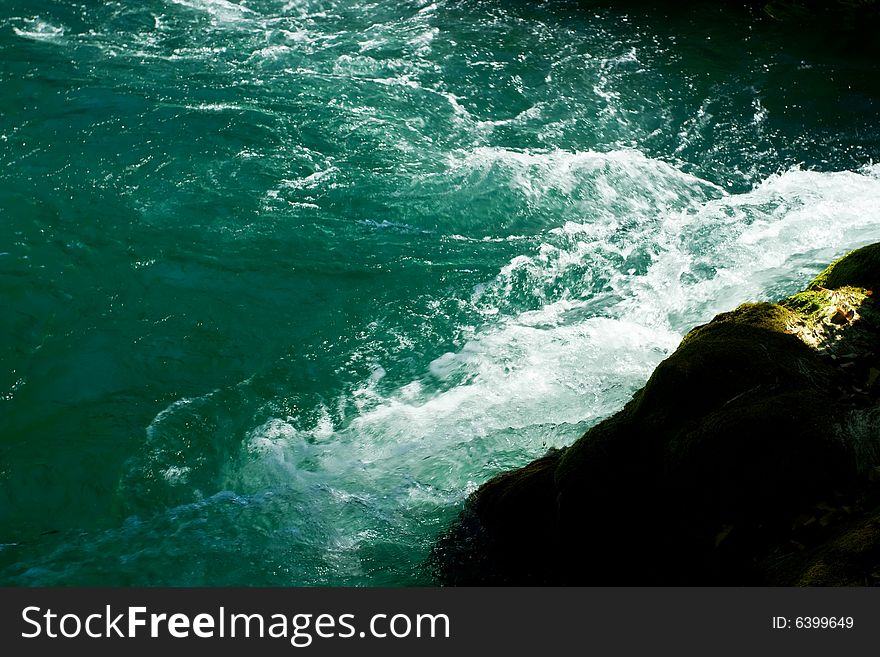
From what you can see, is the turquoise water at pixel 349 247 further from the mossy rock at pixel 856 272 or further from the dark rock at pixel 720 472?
the mossy rock at pixel 856 272

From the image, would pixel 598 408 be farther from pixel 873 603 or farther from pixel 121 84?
pixel 121 84

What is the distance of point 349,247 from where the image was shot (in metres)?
8.00

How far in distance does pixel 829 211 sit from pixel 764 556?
5.70 m

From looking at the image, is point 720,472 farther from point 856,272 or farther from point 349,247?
point 349,247

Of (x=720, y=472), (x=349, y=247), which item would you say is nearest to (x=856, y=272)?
(x=720, y=472)

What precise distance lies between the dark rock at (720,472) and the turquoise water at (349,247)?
0.80 metres

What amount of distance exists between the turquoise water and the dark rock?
805 mm

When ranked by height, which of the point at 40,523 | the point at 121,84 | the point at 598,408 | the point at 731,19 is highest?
the point at 731,19

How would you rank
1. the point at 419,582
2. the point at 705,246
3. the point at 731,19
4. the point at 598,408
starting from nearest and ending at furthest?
the point at 419,582 < the point at 598,408 < the point at 705,246 < the point at 731,19

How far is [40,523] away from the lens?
5.38 metres

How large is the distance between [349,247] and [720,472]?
506 centimetres

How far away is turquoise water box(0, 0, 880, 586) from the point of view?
553 centimetres

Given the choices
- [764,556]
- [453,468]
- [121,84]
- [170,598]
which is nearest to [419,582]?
[453,468]

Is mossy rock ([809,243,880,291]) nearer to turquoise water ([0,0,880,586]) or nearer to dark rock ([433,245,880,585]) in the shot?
dark rock ([433,245,880,585])
